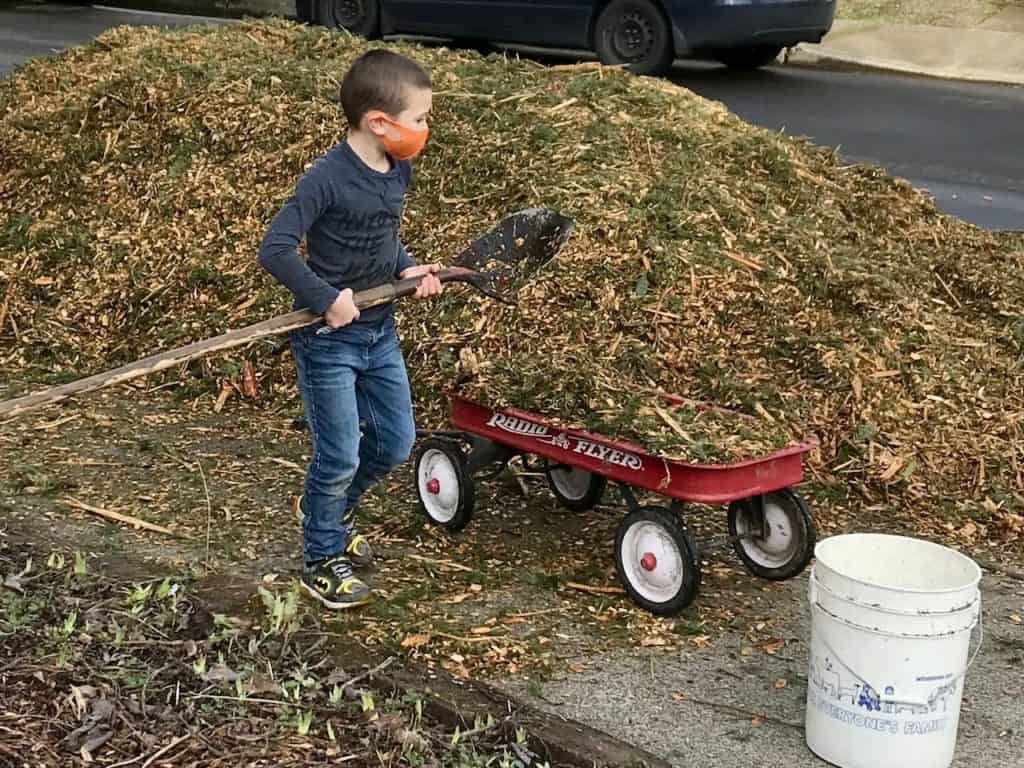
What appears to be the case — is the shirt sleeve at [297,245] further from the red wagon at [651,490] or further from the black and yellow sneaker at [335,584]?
the red wagon at [651,490]

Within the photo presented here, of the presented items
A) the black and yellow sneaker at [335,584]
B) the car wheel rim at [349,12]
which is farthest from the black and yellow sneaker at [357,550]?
the car wheel rim at [349,12]

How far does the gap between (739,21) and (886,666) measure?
11578 mm

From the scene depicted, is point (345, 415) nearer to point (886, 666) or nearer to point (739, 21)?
point (886, 666)

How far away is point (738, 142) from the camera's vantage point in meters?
7.14

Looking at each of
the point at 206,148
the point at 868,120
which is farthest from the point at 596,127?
the point at 868,120

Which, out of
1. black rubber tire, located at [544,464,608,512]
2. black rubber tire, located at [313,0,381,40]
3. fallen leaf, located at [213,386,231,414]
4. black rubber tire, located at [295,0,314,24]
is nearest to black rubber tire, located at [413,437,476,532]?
black rubber tire, located at [544,464,608,512]

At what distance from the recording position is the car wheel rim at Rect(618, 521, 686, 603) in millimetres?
4176

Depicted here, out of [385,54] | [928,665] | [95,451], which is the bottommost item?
[95,451]

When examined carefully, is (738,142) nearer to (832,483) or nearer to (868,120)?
(832,483)

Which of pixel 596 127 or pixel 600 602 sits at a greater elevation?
pixel 596 127

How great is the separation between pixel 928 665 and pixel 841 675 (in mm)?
200

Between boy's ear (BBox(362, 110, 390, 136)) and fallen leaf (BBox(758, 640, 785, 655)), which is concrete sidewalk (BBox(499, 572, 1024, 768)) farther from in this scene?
boy's ear (BBox(362, 110, 390, 136))

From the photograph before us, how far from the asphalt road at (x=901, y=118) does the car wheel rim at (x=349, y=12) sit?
10.2ft

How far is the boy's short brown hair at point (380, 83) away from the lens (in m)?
3.89
